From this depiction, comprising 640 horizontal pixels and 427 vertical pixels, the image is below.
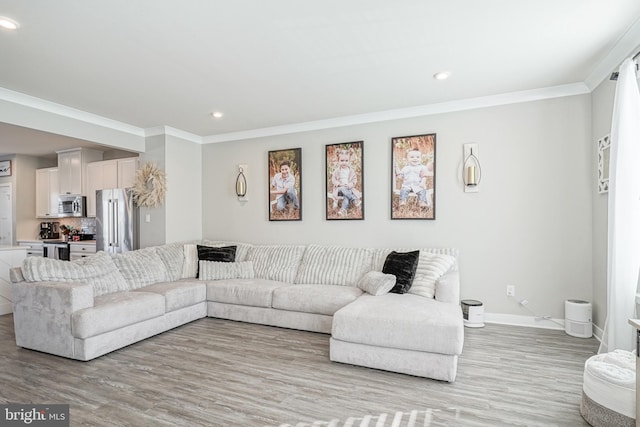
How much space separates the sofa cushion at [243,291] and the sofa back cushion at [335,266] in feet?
1.07

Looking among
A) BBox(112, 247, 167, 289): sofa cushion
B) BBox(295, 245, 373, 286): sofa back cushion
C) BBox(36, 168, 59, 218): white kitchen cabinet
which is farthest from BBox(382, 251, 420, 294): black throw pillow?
BBox(36, 168, 59, 218): white kitchen cabinet

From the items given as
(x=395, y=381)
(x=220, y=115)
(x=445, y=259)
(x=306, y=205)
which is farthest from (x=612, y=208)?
(x=220, y=115)

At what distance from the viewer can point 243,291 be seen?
403 centimetres

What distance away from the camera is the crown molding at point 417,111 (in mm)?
3672

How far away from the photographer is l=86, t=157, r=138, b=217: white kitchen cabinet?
5547 millimetres

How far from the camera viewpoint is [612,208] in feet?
8.93

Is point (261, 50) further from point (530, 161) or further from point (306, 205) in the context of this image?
point (530, 161)

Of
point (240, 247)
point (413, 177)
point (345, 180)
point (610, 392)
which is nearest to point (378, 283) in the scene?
point (413, 177)

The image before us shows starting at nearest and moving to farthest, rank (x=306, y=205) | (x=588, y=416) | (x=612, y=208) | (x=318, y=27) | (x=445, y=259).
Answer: (x=588, y=416), (x=318, y=27), (x=612, y=208), (x=445, y=259), (x=306, y=205)

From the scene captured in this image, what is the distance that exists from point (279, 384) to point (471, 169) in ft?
10.2

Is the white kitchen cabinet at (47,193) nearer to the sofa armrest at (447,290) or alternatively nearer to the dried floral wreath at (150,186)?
the dried floral wreath at (150,186)

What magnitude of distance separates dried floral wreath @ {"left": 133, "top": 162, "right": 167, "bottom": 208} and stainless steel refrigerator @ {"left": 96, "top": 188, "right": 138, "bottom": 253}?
216 millimetres

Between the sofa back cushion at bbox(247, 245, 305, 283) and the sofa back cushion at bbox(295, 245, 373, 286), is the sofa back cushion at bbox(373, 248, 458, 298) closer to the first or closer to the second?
the sofa back cushion at bbox(295, 245, 373, 286)

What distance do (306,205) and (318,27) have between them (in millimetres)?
2781
